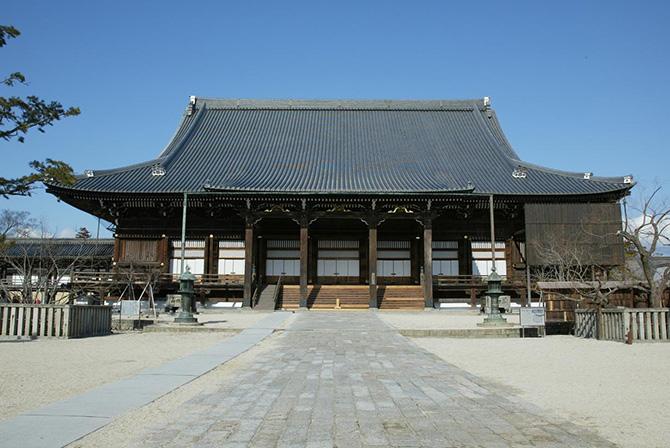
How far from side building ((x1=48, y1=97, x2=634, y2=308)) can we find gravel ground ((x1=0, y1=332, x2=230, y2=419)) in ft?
38.4

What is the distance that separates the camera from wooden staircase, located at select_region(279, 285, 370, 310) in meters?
27.6

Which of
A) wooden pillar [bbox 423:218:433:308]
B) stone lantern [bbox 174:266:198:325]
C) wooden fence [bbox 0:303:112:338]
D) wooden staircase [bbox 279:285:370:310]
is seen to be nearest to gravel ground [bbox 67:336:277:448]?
wooden fence [bbox 0:303:112:338]

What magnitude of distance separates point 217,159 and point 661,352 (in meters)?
26.0

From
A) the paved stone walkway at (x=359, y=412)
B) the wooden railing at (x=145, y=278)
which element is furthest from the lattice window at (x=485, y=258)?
the paved stone walkway at (x=359, y=412)

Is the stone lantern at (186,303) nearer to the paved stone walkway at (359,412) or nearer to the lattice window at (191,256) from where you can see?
the paved stone walkway at (359,412)

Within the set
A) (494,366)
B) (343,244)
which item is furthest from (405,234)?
(494,366)

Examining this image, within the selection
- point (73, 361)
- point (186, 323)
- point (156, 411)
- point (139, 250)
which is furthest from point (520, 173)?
point (156, 411)

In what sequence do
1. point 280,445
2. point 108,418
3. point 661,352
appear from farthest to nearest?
1. point 661,352
2. point 108,418
3. point 280,445

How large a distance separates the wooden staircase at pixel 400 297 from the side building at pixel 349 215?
90 millimetres

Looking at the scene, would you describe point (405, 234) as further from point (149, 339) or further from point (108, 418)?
point (108, 418)

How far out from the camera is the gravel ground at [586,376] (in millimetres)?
5934

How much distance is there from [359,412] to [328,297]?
22128 millimetres

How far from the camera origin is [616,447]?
496 centimetres

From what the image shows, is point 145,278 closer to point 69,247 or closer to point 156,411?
point 69,247
